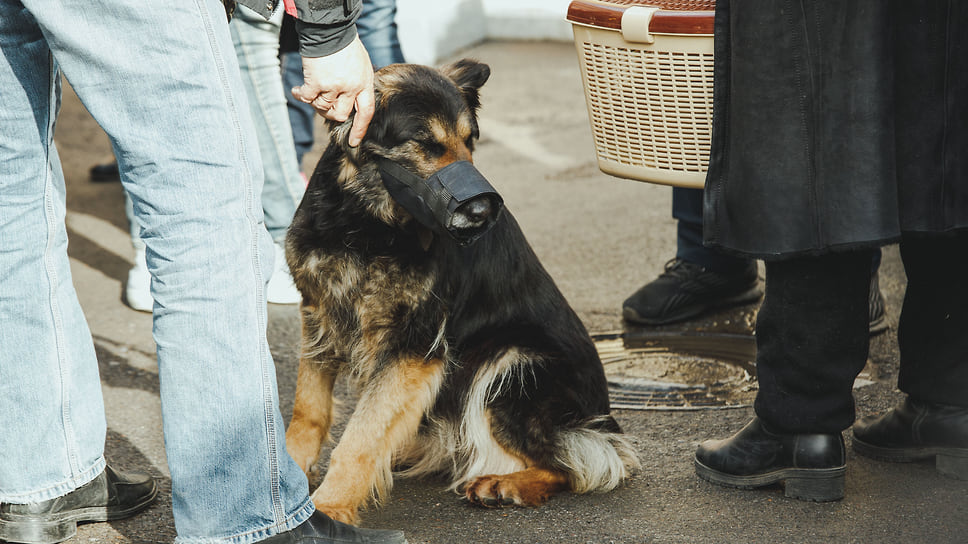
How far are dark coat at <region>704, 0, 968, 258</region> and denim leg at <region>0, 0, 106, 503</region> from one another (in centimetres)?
166

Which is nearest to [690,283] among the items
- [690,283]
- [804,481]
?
[690,283]

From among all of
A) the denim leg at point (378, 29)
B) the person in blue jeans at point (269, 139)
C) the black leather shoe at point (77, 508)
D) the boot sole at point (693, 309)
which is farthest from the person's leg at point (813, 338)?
the denim leg at point (378, 29)

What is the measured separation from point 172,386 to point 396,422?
2.92 ft

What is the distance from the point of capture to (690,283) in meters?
4.23

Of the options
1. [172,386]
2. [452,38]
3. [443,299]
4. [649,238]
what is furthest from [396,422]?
[452,38]

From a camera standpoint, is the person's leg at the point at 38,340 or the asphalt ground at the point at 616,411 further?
the asphalt ground at the point at 616,411

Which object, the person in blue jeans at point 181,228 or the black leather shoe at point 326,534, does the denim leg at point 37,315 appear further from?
the black leather shoe at point 326,534

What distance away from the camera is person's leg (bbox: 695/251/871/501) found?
254cm

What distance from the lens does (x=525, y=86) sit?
324 inches

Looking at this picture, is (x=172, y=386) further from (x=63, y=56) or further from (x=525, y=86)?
(x=525, y=86)

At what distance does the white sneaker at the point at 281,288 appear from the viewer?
4.45 meters

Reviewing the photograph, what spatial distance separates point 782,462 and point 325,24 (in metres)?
1.76

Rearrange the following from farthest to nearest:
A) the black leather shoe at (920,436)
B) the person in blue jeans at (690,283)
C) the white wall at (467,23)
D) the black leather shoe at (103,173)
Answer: the white wall at (467,23)
the black leather shoe at (103,173)
the person in blue jeans at (690,283)
the black leather shoe at (920,436)

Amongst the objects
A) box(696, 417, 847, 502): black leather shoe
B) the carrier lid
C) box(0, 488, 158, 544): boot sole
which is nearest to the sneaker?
box(696, 417, 847, 502): black leather shoe
